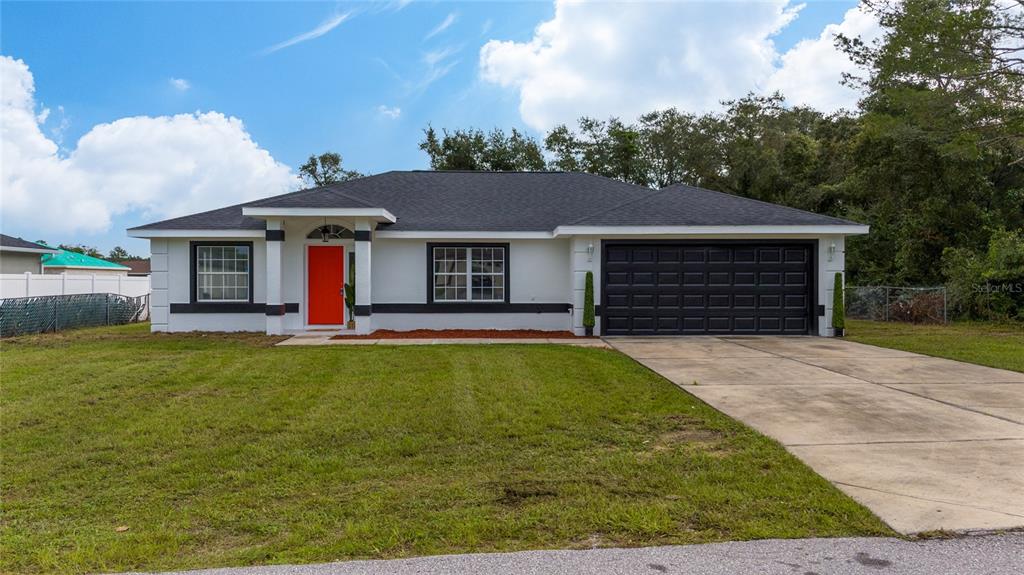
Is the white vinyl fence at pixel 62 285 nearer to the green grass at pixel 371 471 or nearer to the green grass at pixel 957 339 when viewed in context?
the green grass at pixel 371 471

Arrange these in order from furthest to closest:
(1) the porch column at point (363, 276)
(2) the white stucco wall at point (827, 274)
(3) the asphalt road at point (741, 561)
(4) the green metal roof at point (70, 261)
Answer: (4) the green metal roof at point (70, 261) < (2) the white stucco wall at point (827, 274) < (1) the porch column at point (363, 276) < (3) the asphalt road at point (741, 561)

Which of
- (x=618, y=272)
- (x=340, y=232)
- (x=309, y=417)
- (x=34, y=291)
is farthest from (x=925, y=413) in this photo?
(x=34, y=291)

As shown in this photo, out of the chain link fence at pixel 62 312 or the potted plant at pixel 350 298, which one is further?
the potted plant at pixel 350 298

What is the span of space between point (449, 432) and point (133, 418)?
3333 mm

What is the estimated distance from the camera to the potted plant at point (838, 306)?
12828 millimetres

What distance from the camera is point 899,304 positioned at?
1708 centimetres

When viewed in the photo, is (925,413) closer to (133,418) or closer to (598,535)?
(598,535)

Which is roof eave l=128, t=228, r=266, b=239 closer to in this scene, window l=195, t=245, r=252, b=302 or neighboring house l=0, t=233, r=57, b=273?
window l=195, t=245, r=252, b=302

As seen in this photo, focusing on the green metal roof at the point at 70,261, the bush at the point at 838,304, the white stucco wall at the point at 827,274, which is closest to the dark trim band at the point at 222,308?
the white stucco wall at the point at 827,274

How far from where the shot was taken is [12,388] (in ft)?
23.0

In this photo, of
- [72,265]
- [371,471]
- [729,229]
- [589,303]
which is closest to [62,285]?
[72,265]

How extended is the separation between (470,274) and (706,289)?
5.74m

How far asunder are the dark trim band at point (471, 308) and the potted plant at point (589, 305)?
2.97 ft

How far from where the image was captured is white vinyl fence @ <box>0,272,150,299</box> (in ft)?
49.5
